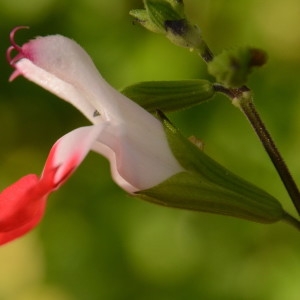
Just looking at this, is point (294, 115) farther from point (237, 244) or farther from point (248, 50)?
point (248, 50)

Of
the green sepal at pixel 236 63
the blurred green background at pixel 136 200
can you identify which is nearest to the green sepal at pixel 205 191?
the green sepal at pixel 236 63

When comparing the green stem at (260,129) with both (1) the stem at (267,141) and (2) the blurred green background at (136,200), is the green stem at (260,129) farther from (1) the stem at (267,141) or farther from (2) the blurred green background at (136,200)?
(2) the blurred green background at (136,200)

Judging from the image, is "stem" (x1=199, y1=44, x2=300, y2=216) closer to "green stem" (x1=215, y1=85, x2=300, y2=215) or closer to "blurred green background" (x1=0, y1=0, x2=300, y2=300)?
"green stem" (x1=215, y1=85, x2=300, y2=215)

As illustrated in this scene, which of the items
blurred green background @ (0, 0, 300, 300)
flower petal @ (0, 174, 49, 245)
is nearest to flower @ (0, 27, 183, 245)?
flower petal @ (0, 174, 49, 245)

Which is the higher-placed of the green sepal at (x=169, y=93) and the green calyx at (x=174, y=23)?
the green calyx at (x=174, y=23)

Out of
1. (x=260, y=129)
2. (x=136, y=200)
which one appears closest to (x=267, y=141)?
(x=260, y=129)

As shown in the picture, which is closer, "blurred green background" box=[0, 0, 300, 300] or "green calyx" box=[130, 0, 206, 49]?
"green calyx" box=[130, 0, 206, 49]

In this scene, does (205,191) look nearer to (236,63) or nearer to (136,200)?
(236,63)
